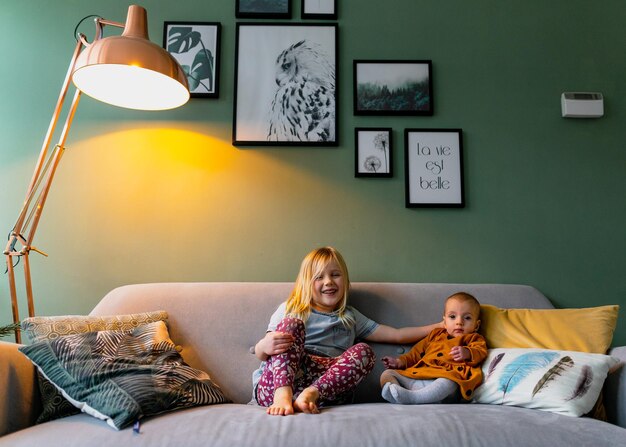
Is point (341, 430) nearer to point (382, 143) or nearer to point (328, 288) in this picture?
point (328, 288)

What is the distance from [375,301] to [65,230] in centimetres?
135

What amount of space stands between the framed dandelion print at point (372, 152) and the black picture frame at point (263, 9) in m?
0.65

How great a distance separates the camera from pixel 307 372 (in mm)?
1762

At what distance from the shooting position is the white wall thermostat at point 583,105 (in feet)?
7.77

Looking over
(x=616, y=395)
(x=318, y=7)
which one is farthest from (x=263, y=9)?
(x=616, y=395)

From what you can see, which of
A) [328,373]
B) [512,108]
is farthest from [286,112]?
[328,373]

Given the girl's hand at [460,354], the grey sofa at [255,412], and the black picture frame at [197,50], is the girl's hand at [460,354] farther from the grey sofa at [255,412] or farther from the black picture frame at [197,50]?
the black picture frame at [197,50]

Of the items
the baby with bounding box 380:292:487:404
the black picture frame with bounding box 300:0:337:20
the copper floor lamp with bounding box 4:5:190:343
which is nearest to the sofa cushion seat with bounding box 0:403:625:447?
the baby with bounding box 380:292:487:404

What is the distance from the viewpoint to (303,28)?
2457 mm

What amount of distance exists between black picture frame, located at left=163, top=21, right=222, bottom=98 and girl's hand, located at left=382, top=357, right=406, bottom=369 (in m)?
1.36

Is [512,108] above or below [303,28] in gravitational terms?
below

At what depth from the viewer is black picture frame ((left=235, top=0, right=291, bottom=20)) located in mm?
2469

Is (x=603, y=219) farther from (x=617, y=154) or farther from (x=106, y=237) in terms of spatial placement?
(x=106, y=237)

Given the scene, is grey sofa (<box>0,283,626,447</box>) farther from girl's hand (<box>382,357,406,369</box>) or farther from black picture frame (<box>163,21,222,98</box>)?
black picture frame (<box>163,21,222,98</box>)
